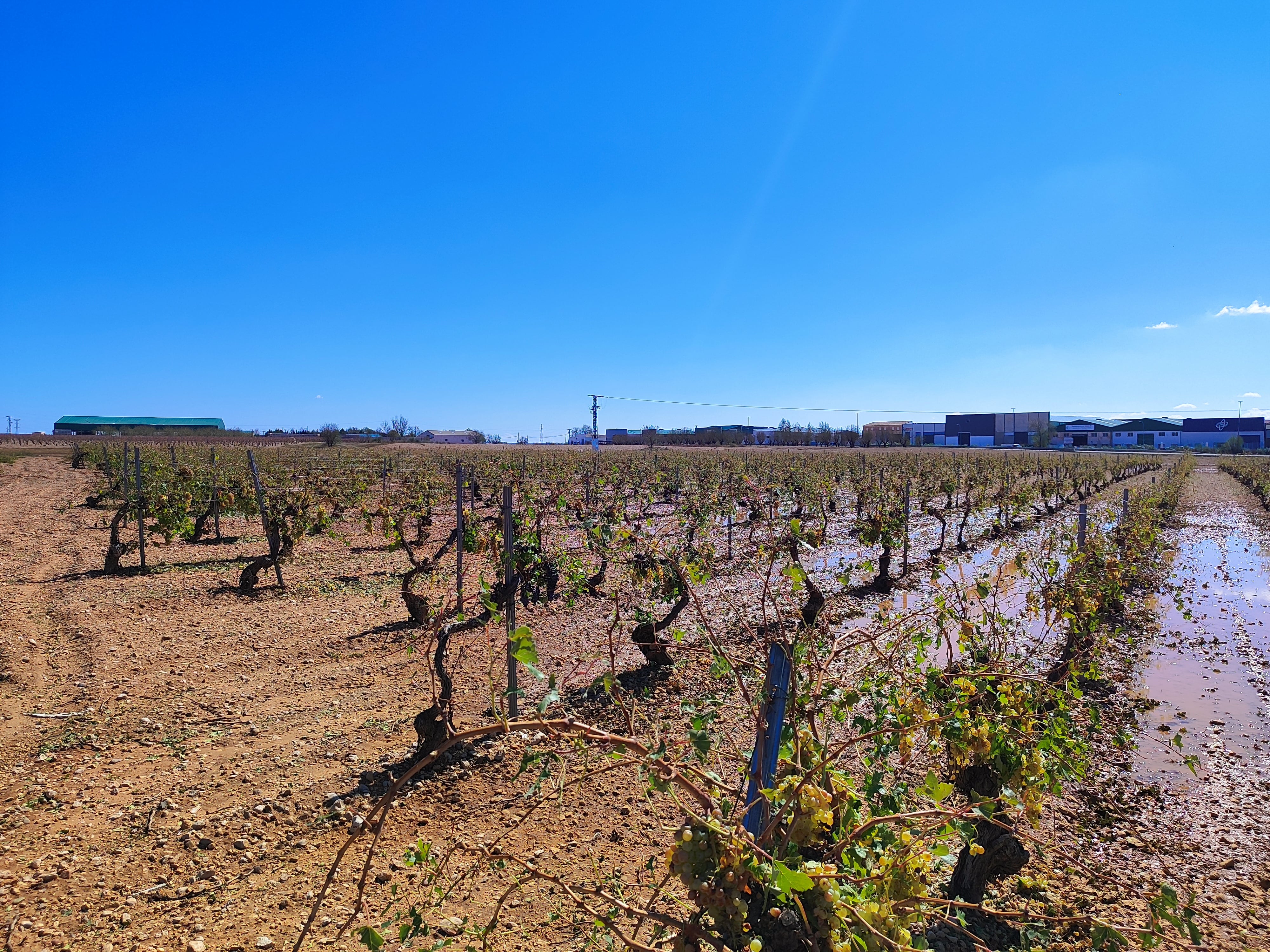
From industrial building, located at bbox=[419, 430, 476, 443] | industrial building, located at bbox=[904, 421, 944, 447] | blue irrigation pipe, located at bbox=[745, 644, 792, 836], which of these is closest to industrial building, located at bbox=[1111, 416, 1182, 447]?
industrial building, located at bbox=[904, 421, 944, 447]

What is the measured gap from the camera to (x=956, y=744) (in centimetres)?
242

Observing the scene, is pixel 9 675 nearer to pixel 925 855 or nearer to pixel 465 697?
pixel 465 697

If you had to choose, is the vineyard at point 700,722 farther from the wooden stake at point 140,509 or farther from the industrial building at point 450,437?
the industrial building at point 450,437

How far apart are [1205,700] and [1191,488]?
30048mm

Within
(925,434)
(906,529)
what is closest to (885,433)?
(925,434)

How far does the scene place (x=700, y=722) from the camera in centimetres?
Answer: 175

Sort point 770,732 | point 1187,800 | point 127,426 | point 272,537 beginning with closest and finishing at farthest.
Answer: point 770,732, point 1187,800, point 272,537, point 127,426

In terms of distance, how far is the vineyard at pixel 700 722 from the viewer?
1528 millimetres

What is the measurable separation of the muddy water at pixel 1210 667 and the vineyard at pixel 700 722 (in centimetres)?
24

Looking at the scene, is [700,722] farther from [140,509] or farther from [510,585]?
[140,509]

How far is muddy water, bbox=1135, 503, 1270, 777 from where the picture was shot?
5.32 meters

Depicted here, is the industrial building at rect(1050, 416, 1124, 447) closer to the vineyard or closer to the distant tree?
the distant tree

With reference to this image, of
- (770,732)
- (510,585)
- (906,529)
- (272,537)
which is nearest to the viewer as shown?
(770,732)

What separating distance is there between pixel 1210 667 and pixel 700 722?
849cm
